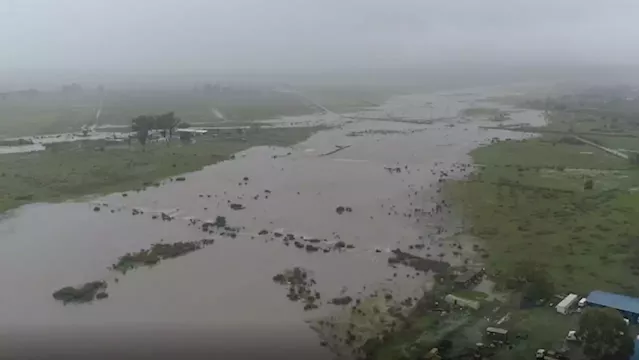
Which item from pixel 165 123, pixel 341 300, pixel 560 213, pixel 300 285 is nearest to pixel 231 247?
pixel 300 285

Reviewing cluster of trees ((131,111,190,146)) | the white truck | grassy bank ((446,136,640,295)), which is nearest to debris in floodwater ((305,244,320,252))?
grassy bank ((446,136,640,295))

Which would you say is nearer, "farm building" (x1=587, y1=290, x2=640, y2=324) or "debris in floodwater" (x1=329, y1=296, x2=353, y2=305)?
"farm building" (x1=587, y1=290, x2=640, y2=324)

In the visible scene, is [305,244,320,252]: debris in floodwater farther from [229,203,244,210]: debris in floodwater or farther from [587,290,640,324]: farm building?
[587,290,640,324]: farm building

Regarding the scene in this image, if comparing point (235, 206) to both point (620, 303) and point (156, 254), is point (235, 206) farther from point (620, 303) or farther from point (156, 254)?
point (620, 303)

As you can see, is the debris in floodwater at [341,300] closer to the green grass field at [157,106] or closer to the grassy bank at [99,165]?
the grassy bank at [99,165]

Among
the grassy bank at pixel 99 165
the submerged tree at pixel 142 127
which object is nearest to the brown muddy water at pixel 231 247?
the grassy bank at pixel 99 165
